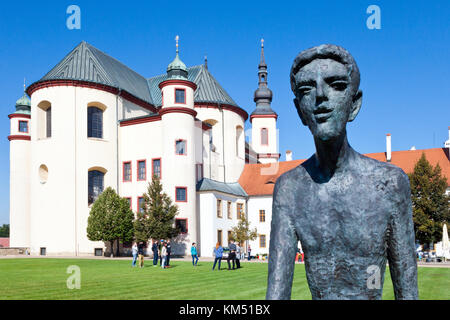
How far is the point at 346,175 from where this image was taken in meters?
2.43

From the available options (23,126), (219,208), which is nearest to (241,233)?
(219,208)

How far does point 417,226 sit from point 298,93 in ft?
165

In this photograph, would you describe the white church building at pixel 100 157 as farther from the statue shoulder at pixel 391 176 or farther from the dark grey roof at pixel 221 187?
the statue shoulder at pixel 391 176

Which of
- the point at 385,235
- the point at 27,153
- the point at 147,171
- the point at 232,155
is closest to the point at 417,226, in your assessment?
the point at 232,155

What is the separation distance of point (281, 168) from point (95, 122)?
89.9ft

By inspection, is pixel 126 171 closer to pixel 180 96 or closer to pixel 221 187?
pixel 180 96

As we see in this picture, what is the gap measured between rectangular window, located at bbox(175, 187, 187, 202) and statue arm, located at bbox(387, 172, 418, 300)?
4671cm

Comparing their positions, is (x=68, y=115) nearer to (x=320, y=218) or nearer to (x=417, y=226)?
(x=417, y=226)

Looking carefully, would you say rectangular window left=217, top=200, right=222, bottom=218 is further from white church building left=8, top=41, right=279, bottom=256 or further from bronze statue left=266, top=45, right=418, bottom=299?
bronze statue left=266, top=45, right=418, bottom=299

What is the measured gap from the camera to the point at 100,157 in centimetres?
4959

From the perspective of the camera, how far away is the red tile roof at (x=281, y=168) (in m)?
60.8

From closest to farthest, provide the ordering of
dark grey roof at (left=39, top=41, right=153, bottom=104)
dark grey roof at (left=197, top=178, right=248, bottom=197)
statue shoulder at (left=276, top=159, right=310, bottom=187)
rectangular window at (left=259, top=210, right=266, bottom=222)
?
statue shoulder at (left=276, top=159, right=310, bottom=187)
dark grey roof at (left=39, top=41, right=153, bottom=104)
dark grey roof at (left=197, top=178, right=248, bottom=197)
rectangular window at (left=259, top=210, right=266, bottom=222)

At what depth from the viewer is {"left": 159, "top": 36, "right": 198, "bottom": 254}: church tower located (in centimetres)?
4856

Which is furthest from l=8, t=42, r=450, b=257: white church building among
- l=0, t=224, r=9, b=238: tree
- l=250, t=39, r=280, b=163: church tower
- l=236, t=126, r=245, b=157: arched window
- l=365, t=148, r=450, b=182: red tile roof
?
l=0, t=224, r=9, b=238: tree
